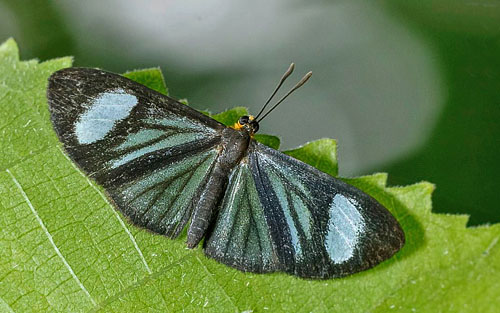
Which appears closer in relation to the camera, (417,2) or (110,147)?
(110,147)

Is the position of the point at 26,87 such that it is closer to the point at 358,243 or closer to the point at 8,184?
the point at 8,184

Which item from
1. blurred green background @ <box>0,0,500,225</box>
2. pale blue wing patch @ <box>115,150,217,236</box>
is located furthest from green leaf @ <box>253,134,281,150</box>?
blurred green background @ <box>0,0,500,225</box>

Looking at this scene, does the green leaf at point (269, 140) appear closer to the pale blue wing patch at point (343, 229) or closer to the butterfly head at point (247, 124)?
the butterfly head at point (247, 124)

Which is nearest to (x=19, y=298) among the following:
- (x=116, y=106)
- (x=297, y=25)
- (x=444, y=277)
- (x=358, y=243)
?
(x=116, y=106)

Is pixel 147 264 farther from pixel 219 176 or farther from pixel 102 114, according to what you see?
pixel 102 114

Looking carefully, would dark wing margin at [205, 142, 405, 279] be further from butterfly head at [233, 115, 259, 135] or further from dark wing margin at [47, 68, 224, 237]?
dark wing margin at [47, 68, 224, 237]

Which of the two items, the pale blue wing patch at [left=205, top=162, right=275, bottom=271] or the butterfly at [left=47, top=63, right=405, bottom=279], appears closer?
the butterfly at [left=47, top=63, right=405, bottom=279]

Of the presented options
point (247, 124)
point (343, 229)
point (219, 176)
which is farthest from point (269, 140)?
point (343, 229)

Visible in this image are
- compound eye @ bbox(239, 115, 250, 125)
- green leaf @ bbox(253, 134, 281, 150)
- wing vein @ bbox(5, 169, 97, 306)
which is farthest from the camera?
green leaf @ bbox(253, 134, 281, 150)
